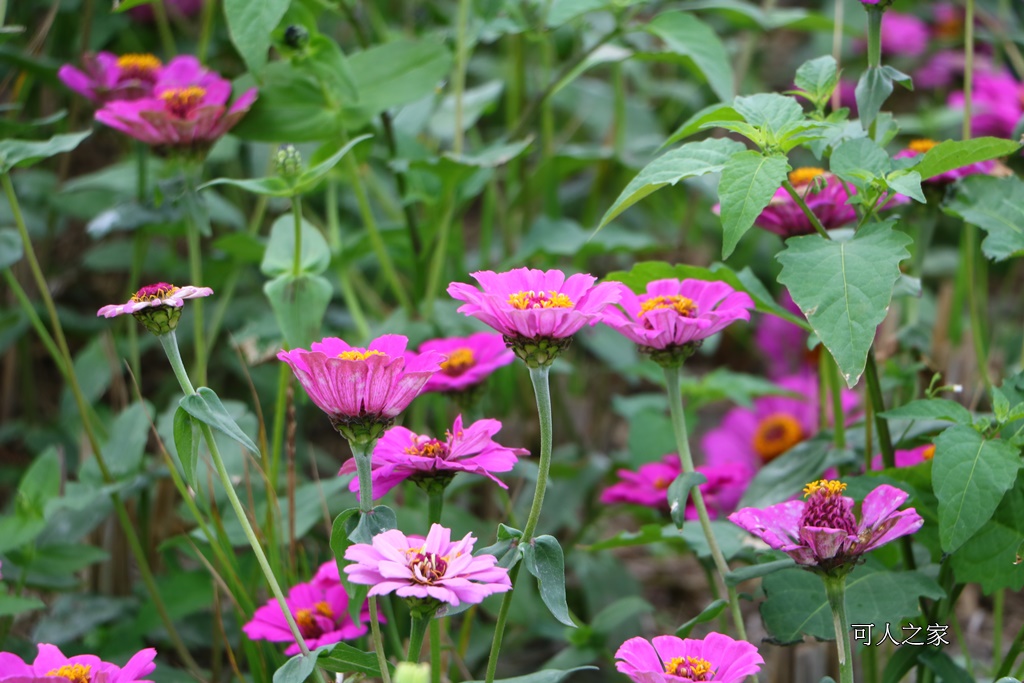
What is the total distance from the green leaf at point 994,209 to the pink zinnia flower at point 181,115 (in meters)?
0.64

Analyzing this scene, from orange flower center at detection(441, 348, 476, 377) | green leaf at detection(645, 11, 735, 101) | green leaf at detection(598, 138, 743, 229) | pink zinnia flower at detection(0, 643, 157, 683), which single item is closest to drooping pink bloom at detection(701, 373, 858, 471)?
green leaf at detection(645, 11, 735, 101)

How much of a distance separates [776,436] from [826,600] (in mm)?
650

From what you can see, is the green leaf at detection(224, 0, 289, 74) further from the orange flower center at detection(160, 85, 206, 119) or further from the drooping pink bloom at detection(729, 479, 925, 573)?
the drooping pink bloom at detection(729, 479, 925, 573)

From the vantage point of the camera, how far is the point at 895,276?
24.3 inches

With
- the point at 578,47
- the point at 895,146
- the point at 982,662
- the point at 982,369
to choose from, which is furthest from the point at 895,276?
the point at 895,146

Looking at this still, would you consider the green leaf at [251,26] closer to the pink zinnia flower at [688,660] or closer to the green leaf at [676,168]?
the green leaf at [676,168]

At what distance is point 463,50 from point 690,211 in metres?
0.61

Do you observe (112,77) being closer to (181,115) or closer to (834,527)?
(181,115)

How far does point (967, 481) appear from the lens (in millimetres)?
633

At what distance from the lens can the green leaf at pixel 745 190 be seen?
612 mm

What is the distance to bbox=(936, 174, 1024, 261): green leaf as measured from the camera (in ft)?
2.39

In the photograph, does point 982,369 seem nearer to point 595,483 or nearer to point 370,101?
point 595,483

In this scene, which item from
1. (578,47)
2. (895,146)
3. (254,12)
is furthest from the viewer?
(895,146)

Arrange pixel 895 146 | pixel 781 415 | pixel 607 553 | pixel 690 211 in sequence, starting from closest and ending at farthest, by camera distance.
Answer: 1. pixel 607 553
2. pixel 781 415
3. pixel 690 211
4. pixel 895 146
